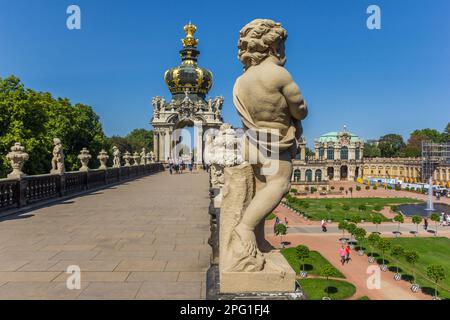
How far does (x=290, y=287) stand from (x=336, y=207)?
58425 mm

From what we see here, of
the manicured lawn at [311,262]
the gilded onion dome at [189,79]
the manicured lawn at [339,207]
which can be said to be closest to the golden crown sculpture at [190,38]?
the gilded onion dome at [189,79]

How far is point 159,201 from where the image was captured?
18.2 m

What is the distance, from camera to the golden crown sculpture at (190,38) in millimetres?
74375

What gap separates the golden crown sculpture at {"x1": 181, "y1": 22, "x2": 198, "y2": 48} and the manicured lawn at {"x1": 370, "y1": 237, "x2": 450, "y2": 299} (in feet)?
170

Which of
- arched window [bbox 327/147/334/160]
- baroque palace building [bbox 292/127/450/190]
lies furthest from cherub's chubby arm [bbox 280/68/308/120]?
arched window [bbox 327/147/334/160]

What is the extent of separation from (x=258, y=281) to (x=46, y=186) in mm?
15842

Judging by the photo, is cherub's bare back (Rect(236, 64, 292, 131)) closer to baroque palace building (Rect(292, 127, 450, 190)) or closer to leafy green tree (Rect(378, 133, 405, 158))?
baroque palace building (Rect(292, 127, 450, 190))

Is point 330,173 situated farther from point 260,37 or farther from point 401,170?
point 260,37

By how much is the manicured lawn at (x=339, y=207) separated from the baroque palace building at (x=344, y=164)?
38042mm

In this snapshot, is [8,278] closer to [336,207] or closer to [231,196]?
[231,196]

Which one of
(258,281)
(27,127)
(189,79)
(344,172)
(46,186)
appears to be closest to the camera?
(258,281)

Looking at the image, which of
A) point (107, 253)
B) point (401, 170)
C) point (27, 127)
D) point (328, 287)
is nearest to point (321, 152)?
point (401, 170)

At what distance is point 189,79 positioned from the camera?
234ft
